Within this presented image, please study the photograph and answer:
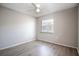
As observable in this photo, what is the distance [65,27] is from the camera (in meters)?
1.53

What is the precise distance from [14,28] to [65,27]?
1979 millimetres

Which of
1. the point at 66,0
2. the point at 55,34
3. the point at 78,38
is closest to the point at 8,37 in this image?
the point at 55,34

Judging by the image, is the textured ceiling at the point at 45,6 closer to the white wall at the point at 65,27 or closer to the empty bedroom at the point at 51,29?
the empty bedroom at the point at 51,29

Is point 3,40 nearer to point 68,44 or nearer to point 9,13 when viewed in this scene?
point 9,13

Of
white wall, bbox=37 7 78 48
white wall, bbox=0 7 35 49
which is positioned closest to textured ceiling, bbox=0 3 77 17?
white wall, bbox=37 7 78 48

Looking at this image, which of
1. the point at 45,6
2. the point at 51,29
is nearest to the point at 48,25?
the point at 51,29

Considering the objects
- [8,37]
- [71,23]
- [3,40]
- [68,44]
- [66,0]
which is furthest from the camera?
[8,37]

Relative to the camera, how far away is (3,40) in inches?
69.6

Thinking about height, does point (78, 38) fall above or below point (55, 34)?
below

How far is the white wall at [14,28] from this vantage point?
5.75 feet

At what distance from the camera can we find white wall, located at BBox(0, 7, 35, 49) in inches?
69.1

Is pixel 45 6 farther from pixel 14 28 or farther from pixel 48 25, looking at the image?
pixel 14 28

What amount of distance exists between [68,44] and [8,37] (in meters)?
2.23

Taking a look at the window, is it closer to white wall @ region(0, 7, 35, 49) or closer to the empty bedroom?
the empty bedroom
